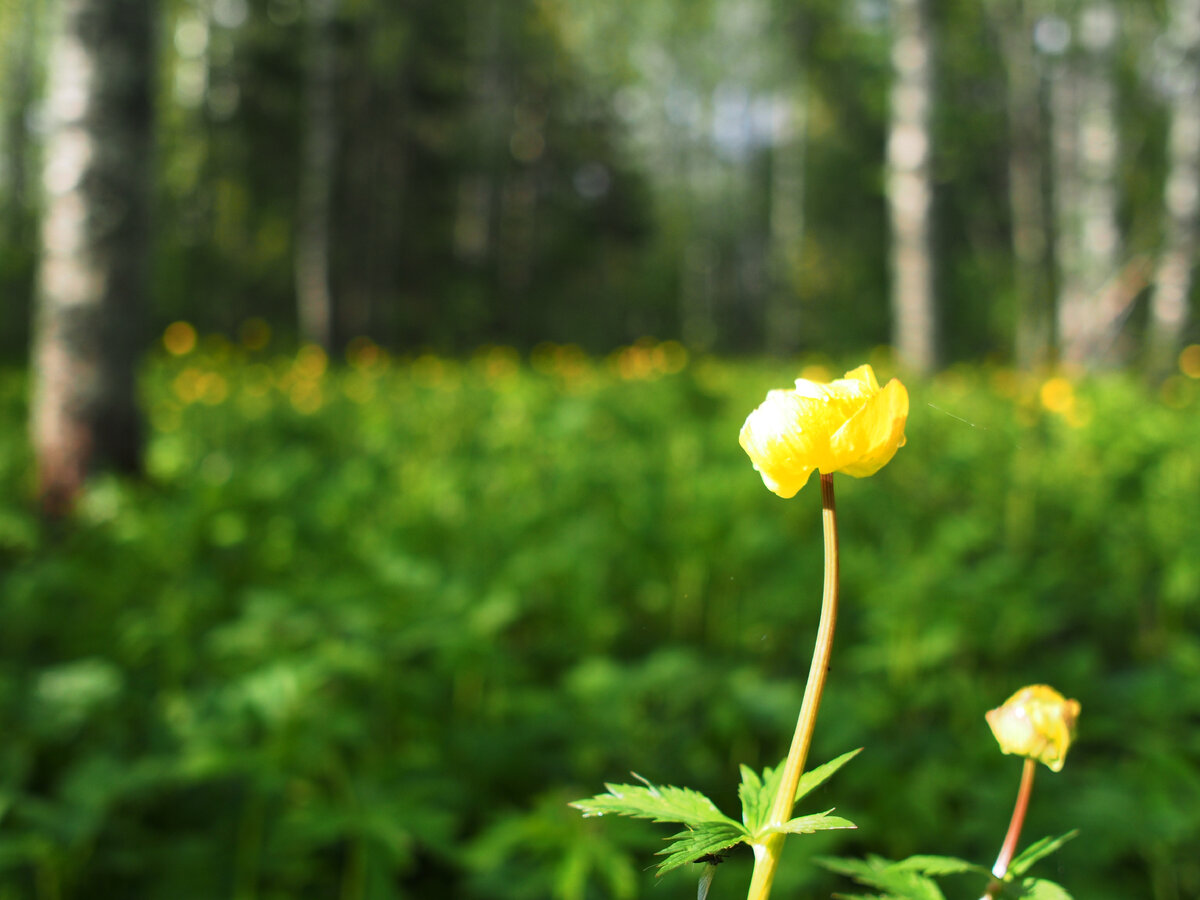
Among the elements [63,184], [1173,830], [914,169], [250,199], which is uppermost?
[250,199]

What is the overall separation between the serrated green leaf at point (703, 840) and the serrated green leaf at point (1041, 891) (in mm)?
101

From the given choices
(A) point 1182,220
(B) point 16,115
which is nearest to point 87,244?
(A) point 1182,220

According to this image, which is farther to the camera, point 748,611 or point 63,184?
point 63,184

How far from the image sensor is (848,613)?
2.21 m

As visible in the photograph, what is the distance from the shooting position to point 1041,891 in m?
0.30

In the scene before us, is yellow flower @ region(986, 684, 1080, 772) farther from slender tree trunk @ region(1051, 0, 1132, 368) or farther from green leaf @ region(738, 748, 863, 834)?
slender tree trunk @ region(1051, 0, 1132, 368)

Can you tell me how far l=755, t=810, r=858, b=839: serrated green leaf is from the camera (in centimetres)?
26

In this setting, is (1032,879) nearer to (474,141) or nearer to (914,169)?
(914,169)

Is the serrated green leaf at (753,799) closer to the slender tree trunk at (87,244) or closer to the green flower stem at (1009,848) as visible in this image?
the green flower stem at (1009,848)

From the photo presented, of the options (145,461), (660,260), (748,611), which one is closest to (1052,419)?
(748,611)

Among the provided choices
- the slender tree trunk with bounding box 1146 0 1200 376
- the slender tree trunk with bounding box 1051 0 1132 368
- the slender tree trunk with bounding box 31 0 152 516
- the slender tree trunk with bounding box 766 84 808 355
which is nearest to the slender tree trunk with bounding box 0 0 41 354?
the slender tree trunk with bounding box 766 84 808 355

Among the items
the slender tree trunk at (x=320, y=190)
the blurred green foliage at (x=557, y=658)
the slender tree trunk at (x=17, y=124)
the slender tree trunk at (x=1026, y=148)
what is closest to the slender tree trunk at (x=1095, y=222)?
the slender tree trunk at (x=1026, y=148)

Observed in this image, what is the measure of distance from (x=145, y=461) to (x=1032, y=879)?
10.3ft

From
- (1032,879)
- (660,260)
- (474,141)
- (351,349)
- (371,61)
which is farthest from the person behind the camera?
(660,260)
